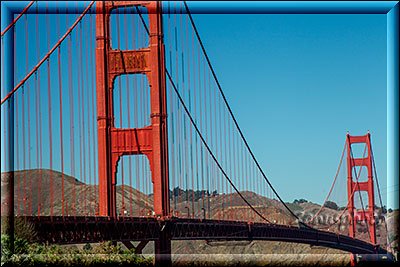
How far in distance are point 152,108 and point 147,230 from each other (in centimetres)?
620

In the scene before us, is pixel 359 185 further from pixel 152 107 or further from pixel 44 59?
pixel 44 59

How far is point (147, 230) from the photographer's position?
41.3 meters

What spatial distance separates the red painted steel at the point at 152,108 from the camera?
4291 centimetres

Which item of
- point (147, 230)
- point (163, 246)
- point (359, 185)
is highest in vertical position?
point (359, 185)

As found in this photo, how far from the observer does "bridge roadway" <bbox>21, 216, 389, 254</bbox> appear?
3191 centimetres

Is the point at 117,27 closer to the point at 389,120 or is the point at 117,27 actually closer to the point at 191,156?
the point at 191,156

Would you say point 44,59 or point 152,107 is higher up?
point 44,59

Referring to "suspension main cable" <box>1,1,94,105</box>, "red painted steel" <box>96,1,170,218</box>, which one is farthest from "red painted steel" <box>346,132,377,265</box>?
"suspension main cable" <box>1,1,94,105</box>

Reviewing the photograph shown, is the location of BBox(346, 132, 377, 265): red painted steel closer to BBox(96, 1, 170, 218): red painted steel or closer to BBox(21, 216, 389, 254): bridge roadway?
BBox(21, 216, 389, 254): bridge roadway

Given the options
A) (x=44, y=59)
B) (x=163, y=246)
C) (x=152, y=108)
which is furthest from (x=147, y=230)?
(x=44, y=59)

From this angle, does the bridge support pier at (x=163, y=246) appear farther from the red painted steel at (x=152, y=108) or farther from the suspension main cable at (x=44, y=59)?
the suspension main cable at (x=44, y=59)

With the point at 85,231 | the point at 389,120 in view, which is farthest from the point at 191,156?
the point at 389,120

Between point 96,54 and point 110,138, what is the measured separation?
13.9ft

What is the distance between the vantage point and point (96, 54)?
143 ft
